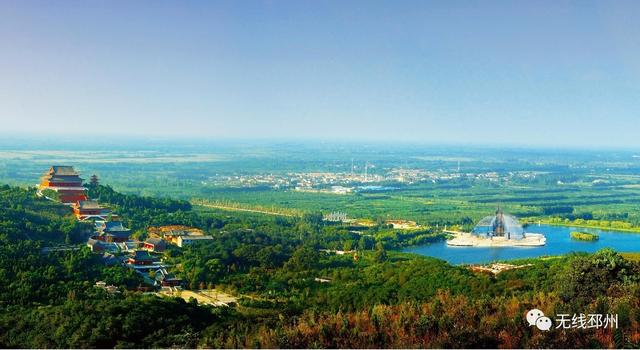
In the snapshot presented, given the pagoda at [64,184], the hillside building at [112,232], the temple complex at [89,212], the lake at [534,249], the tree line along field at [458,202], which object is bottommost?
the tree line along field at [458,202]

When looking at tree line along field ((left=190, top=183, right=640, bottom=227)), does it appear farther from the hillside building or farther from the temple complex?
the hillside building

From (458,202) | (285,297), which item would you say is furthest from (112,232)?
(458,202)

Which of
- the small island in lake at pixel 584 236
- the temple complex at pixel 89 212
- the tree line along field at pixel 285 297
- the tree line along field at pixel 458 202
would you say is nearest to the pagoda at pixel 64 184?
the tree line along field at pixel 285 297

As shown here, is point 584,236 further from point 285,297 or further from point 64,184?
point 64,184

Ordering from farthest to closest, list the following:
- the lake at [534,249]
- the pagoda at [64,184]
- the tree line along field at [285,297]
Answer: the pagoda at [64,184] → the lake at [534,249] → the tree line along field at [285,297]

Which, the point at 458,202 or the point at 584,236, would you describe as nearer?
the point at 584,236

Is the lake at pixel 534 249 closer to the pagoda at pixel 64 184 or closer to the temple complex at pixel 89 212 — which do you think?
the temple complex at pixel 89 212
